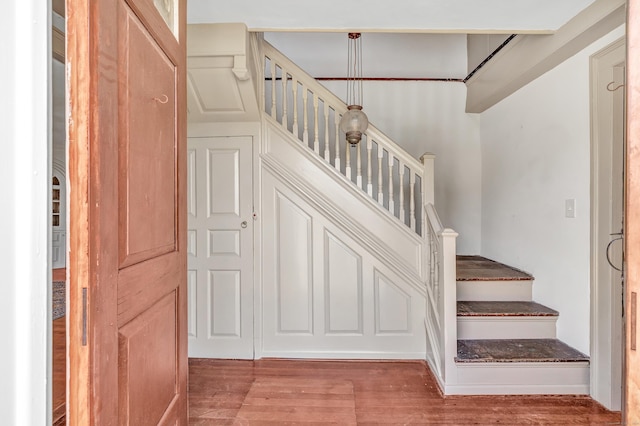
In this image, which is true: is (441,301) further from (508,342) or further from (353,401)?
(353,401)

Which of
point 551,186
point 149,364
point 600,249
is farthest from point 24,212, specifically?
point 551,186

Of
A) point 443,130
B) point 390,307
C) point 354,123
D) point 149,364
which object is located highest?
point 443,130

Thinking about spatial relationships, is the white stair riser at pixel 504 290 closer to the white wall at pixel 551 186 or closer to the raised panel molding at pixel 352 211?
the white wall at pixel 551 186

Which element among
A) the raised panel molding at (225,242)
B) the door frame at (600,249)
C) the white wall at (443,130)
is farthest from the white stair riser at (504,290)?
the raised panel molding at (225,242)

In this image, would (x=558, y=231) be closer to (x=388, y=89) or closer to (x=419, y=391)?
(x=419, y=391)

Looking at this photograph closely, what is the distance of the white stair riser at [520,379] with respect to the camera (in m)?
2.28

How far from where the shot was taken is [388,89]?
4051mm

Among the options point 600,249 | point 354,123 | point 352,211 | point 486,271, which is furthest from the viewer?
point 486,271

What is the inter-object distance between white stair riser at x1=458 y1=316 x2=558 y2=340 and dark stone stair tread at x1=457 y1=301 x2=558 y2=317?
37mm

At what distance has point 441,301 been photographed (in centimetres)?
251

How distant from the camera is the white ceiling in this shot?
1.95 meters

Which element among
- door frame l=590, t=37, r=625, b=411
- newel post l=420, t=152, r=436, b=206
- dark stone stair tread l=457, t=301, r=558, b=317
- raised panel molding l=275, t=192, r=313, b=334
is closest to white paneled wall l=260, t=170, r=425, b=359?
raised panel molding l=275, t=192, r=313, b=334

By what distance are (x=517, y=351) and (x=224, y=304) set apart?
2.34 m

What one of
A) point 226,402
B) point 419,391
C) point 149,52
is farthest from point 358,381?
point 149,52
